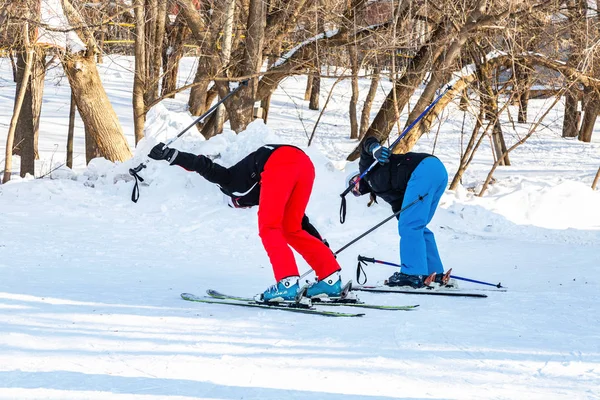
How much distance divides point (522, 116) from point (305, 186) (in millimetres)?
8709

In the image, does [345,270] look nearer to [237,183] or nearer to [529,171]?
[237,183]

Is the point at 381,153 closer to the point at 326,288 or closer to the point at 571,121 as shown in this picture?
the point at 326,288

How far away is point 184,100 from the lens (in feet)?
97.7

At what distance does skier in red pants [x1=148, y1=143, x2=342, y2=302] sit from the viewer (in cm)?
538

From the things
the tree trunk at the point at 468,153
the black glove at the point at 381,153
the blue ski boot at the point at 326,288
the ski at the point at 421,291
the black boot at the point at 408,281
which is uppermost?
the black glove at the point at 381,153

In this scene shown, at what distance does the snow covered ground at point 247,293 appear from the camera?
12.2 feet

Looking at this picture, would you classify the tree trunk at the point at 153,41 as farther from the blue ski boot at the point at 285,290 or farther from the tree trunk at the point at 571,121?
the tree trunk at the point at 571,121

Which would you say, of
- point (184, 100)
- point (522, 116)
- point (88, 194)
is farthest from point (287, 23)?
point (184, 100)

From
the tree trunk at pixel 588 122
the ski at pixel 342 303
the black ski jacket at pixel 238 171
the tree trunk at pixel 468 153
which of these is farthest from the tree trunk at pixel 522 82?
the tree trunk at pixel 588 122

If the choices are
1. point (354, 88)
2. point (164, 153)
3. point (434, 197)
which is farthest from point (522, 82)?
point (354, 88)

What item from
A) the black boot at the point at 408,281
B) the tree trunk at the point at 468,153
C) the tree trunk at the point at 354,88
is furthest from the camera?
the tree trunk at the point at 354,88

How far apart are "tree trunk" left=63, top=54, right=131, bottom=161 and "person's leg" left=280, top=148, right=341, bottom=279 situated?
22.9ft

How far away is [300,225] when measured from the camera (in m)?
5.64

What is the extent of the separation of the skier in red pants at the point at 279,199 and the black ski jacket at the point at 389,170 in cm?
103
